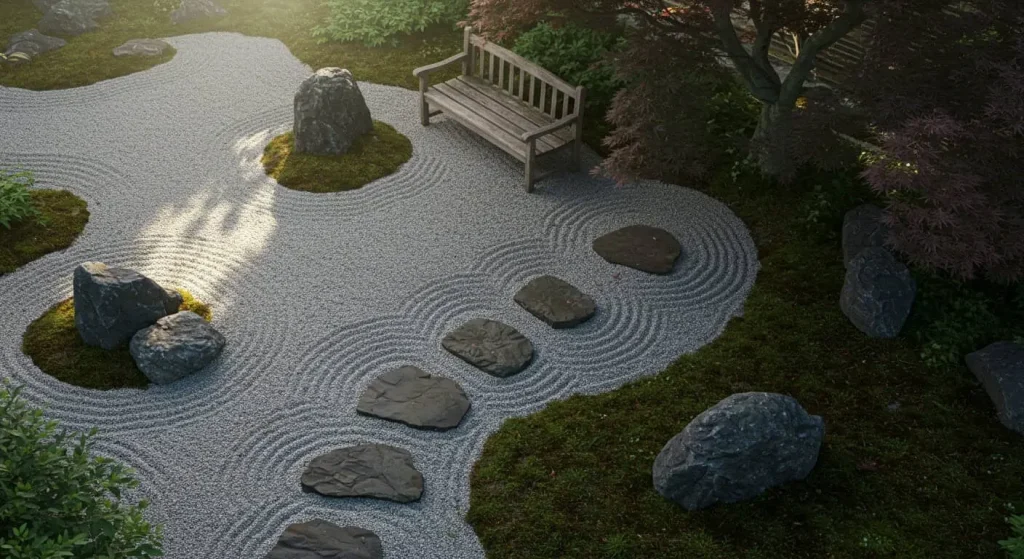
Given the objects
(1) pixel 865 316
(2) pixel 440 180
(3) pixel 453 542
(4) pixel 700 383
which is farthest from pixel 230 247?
(1) pixel 865 316

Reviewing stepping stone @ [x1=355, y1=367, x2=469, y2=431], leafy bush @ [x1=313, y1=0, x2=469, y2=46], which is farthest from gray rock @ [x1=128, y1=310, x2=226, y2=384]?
leafy bush @ [x1=313, y1=0, x2=469, y2=46]

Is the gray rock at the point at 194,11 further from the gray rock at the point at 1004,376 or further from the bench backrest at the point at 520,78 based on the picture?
the gray rock at the point at 1004,376

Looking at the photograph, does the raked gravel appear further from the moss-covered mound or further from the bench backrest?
the bench backrest

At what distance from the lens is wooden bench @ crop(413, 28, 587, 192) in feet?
34.8

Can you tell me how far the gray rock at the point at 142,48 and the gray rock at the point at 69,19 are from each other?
3.73 feet

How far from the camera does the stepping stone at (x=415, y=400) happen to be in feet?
24.4

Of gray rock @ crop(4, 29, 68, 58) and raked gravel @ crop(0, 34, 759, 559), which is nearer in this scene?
raked gravel @ crop(0, 34, 759, 559)

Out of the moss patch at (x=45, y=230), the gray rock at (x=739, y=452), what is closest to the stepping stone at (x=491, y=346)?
the gray rock at (x=739, y=452)

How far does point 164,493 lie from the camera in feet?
21.9

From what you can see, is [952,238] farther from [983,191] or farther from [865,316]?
[865,316]

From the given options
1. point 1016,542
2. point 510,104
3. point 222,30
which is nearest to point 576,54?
point 510,104

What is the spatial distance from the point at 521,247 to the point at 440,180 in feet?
5.95

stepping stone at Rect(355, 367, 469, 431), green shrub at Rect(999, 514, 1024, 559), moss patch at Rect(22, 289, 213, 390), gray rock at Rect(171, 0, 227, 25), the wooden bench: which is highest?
the wooden bench

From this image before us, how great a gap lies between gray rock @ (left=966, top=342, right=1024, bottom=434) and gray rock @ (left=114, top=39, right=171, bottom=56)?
41.7 feet
